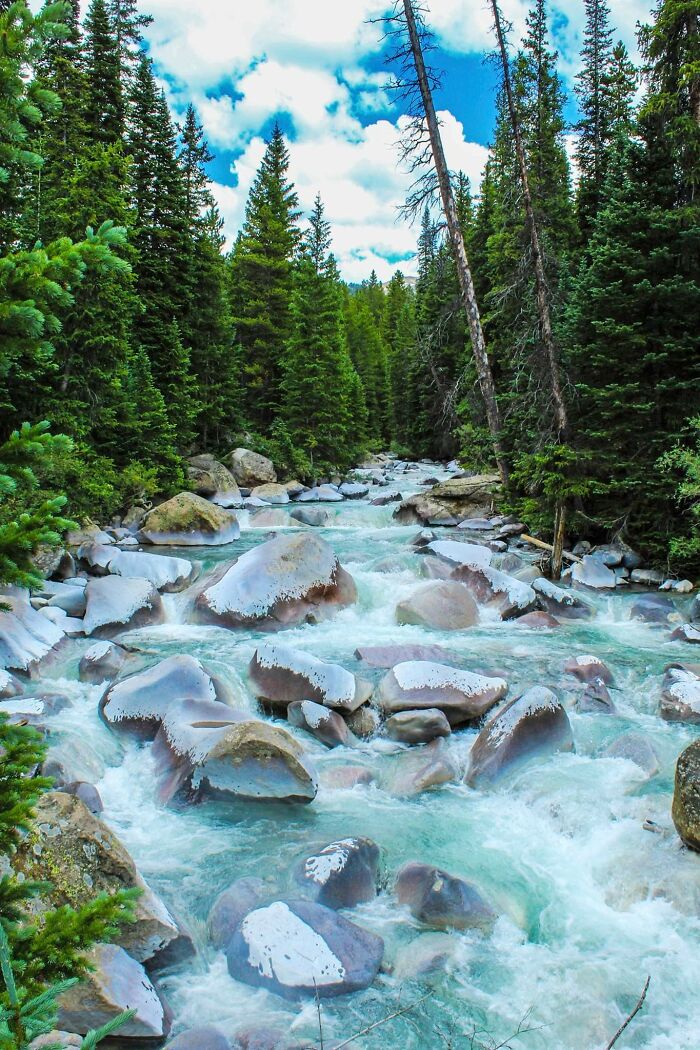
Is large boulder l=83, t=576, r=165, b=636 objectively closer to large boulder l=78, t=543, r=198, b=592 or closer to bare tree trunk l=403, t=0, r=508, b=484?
large boulder l=78, t=543, r=198, b=592

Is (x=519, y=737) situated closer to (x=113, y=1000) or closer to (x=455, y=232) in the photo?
(x=113, y=1000)

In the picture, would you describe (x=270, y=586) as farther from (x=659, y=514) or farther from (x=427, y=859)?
(x=659, y=514)

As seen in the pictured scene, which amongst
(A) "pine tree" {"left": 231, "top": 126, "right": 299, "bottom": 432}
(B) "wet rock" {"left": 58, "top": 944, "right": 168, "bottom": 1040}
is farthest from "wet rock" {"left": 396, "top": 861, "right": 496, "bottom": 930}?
(A) "pine tree" {"left": 231, "top": 126, "right": 299, "bottom": 432}

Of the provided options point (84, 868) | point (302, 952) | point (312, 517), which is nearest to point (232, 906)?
point (302, 952)

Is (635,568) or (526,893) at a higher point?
(635,568)

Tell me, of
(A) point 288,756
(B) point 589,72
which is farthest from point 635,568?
(B) point 589,72

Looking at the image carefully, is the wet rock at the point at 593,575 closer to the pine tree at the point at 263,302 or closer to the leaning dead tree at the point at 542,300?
the leaning dead tree at the point at 542,300

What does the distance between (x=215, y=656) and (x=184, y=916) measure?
4.36m

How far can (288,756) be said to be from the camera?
5.73 metres

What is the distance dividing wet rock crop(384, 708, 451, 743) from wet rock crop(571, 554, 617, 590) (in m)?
6.12

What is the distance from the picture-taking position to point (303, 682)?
285 inches

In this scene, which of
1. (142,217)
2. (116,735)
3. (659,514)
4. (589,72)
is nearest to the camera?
(116,735)

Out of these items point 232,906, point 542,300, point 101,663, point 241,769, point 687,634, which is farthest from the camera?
point 542,300

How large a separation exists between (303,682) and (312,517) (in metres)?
11.4
